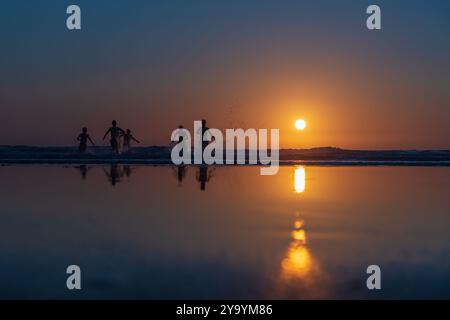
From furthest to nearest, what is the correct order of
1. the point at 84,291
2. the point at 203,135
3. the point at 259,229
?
1. the point at 203,135
2. the point at 259,229
3. the point at 84,291

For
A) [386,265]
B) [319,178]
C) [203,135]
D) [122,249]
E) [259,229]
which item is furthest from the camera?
[203,135]

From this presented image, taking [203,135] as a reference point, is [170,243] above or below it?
below

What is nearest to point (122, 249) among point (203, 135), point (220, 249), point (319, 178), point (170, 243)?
point (170, 243)

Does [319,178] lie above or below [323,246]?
above

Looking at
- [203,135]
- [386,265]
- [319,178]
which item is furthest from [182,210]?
[203,135]

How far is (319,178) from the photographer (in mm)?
17500

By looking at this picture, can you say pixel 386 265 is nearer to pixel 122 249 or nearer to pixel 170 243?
pixel 170 243

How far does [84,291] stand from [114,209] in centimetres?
491
